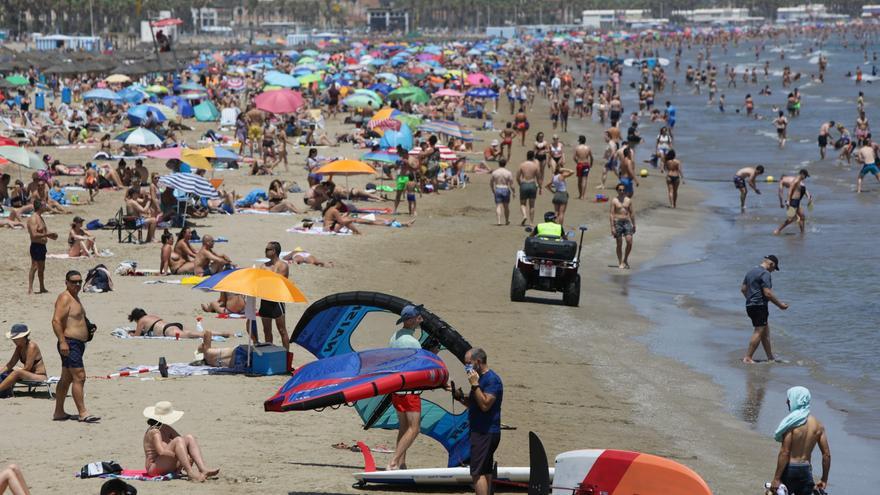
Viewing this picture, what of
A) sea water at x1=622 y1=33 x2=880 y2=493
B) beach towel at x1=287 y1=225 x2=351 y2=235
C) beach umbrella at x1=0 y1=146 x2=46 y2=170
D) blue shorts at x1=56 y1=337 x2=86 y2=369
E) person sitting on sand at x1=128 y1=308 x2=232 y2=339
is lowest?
sea water at x1=622 y1=33 x2=880 y2=493

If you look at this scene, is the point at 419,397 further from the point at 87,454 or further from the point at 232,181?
the point at 232,181

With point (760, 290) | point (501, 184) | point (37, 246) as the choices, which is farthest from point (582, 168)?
point (37, 246)

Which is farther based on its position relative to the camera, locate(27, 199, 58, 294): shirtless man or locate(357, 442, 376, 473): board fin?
locate(27, 199, 58, 294): shirtless man

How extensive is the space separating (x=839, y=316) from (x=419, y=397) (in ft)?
32.7

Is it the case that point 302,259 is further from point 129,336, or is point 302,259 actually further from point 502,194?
point 129,336

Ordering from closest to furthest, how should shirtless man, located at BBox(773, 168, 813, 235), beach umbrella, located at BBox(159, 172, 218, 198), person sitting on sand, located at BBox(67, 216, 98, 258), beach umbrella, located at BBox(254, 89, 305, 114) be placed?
person sitting on sand, located at BBox(67, 216, 98, 258), beach umbrella, located at BBox(159, 172, 218, 198), shirtless man, located at BBox(773, 168, 813, 235), beach umbrella, located at BBox(254, 89, 305, 114)

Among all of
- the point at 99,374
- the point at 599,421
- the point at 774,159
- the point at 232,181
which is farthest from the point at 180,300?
the point at 774,159

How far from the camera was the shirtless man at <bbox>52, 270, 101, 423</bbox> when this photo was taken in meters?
10.1

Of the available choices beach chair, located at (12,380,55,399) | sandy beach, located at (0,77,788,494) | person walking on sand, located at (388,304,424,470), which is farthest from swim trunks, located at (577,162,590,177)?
person walking on sand, located at (388,304,424,470)

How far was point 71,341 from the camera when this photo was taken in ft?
33.3

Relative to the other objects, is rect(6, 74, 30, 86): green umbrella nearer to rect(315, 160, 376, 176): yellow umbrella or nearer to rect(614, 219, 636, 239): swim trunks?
rect(315, 160, 376, 176): yellow umbrella

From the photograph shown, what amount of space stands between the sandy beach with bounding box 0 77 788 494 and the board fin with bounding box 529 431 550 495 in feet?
4.76

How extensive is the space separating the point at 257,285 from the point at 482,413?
13.5 ft

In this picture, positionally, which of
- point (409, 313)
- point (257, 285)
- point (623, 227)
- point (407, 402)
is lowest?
point (623, 227)
